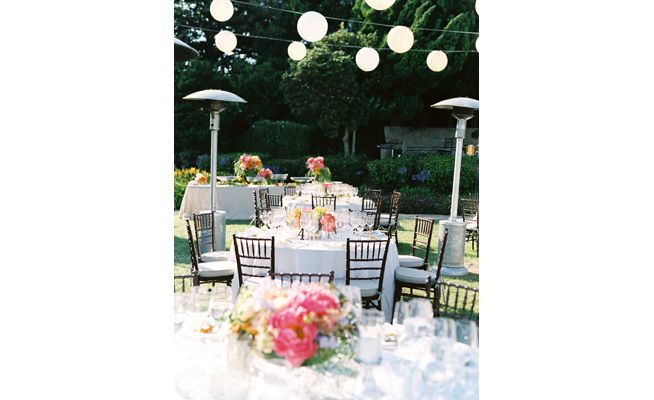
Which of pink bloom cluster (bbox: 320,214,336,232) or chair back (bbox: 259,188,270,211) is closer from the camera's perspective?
pink bloom cluster (bbox: 320,214,336,232)

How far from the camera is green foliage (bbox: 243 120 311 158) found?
59.4 feet

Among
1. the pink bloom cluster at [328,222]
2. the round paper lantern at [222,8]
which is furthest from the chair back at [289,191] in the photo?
the pink bloom cluster at [328,222]

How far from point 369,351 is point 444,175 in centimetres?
1261

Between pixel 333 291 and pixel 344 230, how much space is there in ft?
11.6

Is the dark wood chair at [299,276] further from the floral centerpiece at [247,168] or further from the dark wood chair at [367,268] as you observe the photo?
the floral centerpiece at [247,168]

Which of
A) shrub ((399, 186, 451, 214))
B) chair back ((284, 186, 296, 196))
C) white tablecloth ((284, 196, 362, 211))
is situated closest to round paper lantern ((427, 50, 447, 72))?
white tablecloth ((284, 196, 362, 211))

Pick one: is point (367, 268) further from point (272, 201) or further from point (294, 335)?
point (272, 201)

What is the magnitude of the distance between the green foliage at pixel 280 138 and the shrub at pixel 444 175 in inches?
195

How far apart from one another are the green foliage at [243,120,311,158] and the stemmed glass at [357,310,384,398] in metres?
16.1

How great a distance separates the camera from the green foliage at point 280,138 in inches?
713

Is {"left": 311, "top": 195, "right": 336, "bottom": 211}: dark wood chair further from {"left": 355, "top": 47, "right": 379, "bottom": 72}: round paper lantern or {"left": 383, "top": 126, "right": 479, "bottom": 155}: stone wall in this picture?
{"left": 383, "top": 126, "right": 479, "bottom": 155}: stone wall
